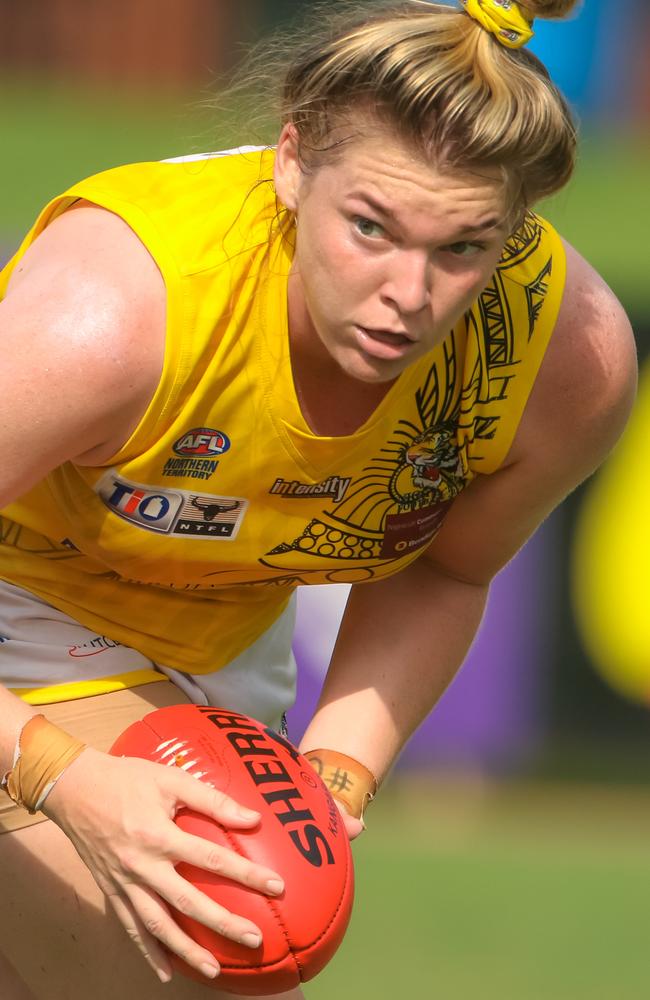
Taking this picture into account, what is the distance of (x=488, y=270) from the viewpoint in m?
2.47

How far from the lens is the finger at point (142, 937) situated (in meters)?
2.37

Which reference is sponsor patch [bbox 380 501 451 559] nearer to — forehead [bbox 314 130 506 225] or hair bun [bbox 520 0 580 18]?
forehead [bbox 314 130 506 225]

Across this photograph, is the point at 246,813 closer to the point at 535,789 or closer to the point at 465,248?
the point at 465,248

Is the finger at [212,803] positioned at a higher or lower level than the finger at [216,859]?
higher

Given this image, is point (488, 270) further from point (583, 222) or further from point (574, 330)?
point (583, 222)

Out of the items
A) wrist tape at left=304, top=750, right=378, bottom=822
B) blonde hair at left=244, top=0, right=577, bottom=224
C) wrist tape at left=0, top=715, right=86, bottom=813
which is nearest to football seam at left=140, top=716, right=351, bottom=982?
wrist tape at left=0, top=715, right=86, bottom=813

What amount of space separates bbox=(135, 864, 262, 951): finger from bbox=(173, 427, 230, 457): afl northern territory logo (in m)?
0.65

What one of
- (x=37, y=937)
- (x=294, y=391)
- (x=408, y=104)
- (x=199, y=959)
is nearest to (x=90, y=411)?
(x=294, y=391)

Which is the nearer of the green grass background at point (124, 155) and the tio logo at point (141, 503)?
the tio logo at point (141, 503)

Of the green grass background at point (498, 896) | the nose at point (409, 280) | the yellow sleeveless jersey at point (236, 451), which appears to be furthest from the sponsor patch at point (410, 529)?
the green grass background at point (498, 896)

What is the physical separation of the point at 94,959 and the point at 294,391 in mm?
988

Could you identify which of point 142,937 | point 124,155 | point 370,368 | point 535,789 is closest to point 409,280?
point 370,368

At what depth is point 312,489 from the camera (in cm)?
273

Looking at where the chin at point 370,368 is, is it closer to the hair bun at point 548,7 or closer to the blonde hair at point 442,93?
the blonde hair at point 442,93
